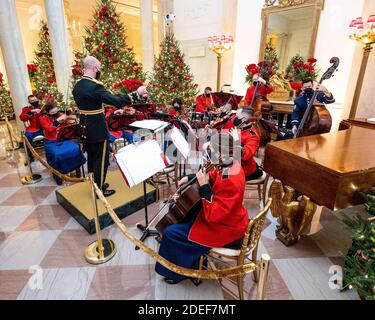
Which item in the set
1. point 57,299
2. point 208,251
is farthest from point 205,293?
point 57,299

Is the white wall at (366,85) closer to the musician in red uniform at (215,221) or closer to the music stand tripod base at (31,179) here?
the musician in red uniform at (215,221)

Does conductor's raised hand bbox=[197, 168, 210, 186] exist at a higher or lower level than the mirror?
lower

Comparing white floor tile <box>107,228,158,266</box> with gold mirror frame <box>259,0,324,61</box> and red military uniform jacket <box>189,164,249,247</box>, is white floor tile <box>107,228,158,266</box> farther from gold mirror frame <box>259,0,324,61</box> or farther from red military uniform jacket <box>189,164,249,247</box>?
gold mirror frame <box>259,0,324,61</box>

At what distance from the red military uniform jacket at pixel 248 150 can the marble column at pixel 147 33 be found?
221 inches

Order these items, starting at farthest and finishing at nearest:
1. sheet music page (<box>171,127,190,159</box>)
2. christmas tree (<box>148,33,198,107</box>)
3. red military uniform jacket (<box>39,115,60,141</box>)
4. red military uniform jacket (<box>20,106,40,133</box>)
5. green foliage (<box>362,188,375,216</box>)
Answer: christmas tree (<box>148,33,198,107</box>) < red military uniform jacket (<box>20,106,40,133</box>) < red military uniform jacket (<box>39,115,60,141</box>) < sheet music page (<box>171,127,190,159</box>) < green foliage (<box>362,188,375,216</box>)

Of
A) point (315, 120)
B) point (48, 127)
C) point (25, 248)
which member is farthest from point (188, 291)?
point (48, 127)

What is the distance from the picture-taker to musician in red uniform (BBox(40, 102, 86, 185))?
12.3 feet

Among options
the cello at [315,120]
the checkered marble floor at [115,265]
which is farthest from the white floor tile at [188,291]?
the cello at [315,120]

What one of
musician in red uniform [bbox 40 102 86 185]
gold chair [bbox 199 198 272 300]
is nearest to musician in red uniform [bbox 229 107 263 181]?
gold chair [bbox 199 198 272 300]

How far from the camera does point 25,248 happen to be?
247 centimetres

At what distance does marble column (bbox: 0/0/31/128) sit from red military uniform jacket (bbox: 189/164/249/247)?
6083 millimetres

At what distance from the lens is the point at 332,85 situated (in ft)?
18.8

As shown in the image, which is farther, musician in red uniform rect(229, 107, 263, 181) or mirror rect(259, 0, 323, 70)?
mirror rect(259, 0, 323, 70)

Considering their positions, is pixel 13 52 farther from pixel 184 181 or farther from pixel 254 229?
pixel 254 229
